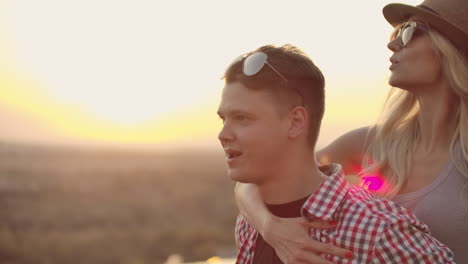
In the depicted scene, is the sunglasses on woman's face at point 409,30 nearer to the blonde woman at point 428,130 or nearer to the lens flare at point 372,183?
the blonde woman at point 428,130

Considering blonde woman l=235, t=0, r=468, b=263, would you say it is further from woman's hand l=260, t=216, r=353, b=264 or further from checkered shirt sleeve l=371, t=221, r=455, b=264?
checkered shirt sleeve l=371, t=221, r=455, b=264

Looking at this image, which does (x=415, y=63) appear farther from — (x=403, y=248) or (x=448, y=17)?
(x=403, y=248)

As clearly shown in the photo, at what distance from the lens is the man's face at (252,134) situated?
2889 mm

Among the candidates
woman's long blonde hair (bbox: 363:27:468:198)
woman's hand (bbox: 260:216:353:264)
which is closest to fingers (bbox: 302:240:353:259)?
woman's hand (bbox: 260:216:353:264)

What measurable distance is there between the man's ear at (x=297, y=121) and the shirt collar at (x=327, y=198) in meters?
0.26

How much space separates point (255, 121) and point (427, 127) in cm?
148

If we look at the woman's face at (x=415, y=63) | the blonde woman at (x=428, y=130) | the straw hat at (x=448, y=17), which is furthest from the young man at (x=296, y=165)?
the straw hat at (x=448, y=17)

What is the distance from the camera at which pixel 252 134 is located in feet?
9.44

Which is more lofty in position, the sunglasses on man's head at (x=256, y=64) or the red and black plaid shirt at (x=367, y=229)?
the sunglasses on man's head at (x=256, y=64)

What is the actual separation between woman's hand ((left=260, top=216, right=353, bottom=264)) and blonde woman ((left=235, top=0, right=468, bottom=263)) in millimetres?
233

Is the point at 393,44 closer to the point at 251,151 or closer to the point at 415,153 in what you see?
the point at 415,153

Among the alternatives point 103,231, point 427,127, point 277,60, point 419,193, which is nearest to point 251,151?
point 277,60

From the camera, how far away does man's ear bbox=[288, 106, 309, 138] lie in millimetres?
2990

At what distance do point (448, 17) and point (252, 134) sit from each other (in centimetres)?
160
